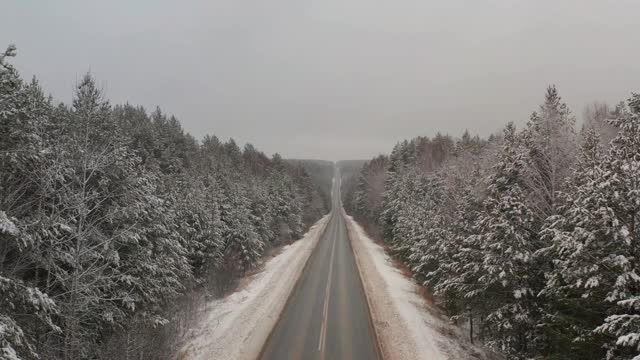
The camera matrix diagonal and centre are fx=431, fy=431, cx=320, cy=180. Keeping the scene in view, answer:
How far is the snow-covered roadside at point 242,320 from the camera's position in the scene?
19.9 meters

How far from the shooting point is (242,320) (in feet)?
79.6

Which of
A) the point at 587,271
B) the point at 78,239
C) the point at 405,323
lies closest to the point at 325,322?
the point at 405,323

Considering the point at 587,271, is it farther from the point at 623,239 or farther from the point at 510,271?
the point at 510,271

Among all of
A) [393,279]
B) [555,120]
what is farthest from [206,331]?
[555,120]

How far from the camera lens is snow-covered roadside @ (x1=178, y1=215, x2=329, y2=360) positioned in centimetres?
1989

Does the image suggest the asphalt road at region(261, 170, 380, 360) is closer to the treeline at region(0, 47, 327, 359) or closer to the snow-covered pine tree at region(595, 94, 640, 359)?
the treeline at region(0, 47, 327, 359)

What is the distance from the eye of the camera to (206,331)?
2280 cm

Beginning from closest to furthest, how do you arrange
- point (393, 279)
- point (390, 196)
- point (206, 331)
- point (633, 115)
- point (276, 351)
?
1. point (633, 115)
2. point (276, 351)
3. point (206, 331)
4. point (393, 279)
5. point (390, 196)

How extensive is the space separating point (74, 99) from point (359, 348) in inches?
641

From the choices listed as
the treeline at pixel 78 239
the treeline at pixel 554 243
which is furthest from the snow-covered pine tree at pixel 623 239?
the treeline at pixel 78 239

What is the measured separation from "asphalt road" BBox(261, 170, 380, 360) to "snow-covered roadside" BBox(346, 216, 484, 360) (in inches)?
27.1

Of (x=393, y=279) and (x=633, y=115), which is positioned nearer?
(x=633, y=115)

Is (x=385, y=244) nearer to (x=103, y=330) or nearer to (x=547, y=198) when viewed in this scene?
(x=547, y=198)

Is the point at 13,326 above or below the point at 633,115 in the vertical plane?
below
